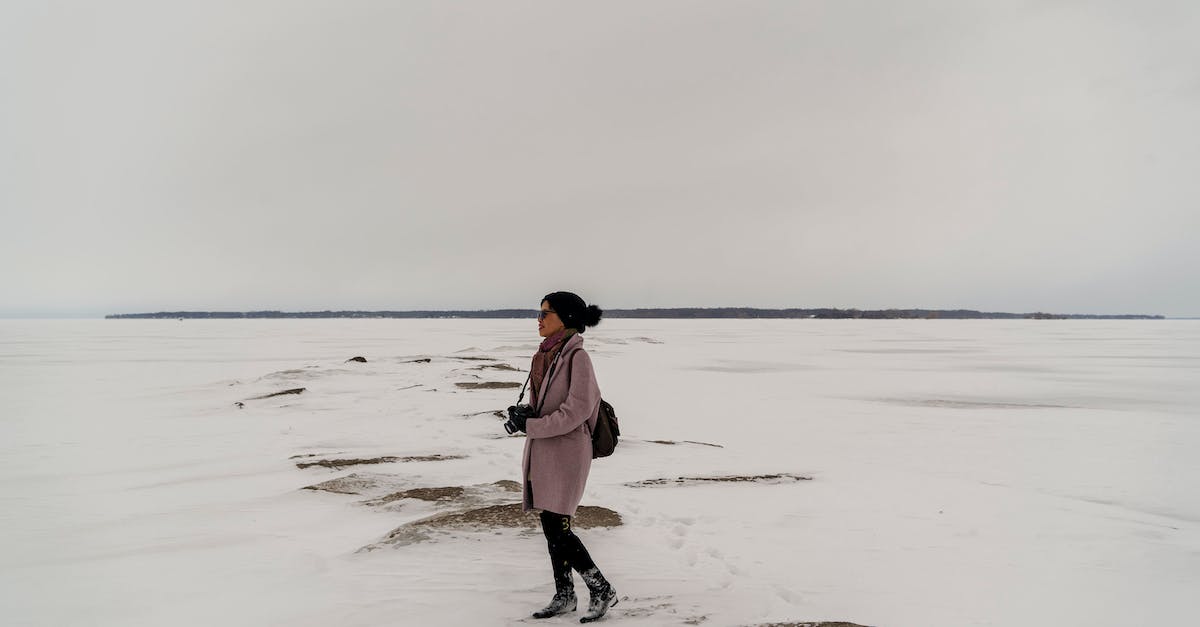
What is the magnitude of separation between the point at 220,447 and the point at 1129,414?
18795mm

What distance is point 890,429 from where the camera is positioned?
1403 centimetres

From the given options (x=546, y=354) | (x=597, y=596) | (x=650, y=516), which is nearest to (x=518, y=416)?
(x=546, y=354)

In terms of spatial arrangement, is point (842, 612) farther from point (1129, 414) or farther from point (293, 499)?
point (1129, 414)

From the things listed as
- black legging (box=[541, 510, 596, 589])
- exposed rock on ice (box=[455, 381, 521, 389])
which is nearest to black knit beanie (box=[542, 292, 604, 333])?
black legging (box=[541, 510, 596, 589])

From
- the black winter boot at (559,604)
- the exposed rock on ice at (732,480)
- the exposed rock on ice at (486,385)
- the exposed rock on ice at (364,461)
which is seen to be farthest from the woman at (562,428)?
the exposed rock on ice at (486,385)

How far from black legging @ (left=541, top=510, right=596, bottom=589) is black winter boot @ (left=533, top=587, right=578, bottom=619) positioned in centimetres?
6

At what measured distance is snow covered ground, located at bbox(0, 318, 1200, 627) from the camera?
17.5ft

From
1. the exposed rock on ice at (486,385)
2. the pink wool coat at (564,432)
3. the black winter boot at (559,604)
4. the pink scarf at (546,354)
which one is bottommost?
the exposed rock on ice at (486,385)

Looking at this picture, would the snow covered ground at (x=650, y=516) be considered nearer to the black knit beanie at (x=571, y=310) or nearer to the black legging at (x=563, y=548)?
the black legging at (x=563, y=548)

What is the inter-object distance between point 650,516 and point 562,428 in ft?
12.4

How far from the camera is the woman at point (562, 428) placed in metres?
4.39

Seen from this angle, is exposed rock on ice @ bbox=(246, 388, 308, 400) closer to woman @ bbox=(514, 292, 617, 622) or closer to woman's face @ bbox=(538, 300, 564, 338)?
woman @ bbox=(514, 292, 617, 622)

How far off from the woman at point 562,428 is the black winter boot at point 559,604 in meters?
0.13

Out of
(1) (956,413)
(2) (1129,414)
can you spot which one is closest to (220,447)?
(1) (956,413)
